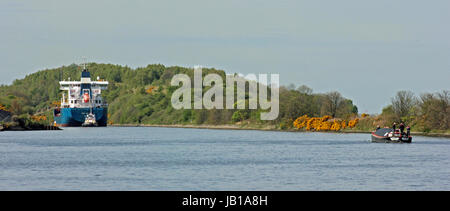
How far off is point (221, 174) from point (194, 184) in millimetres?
5525

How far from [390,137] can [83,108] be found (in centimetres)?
9709

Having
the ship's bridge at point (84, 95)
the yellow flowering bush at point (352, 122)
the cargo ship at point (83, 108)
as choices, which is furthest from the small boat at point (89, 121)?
the yellow flowering bush at point (352, 122)

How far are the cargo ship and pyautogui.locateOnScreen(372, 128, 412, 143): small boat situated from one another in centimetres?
9317

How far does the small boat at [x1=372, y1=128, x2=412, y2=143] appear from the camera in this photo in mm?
84500

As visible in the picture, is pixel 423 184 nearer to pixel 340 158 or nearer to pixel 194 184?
pixel 194 184

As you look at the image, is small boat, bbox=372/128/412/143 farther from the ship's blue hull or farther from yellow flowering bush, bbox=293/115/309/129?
the ship's blue hull

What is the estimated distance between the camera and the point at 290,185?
39.5 metres

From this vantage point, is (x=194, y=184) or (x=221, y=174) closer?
(x=194, y=184)

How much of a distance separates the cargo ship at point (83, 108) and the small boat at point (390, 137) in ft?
306

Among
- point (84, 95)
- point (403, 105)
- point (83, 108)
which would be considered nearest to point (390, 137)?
point (403, 105)

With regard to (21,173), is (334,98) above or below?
above

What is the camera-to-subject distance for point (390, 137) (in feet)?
284
